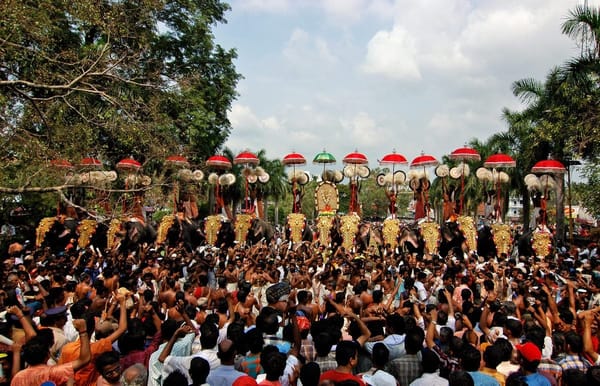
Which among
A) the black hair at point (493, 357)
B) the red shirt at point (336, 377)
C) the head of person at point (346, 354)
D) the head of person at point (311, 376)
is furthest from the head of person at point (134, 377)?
the black hair at point (493, 357)

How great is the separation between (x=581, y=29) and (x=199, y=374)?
12.9m

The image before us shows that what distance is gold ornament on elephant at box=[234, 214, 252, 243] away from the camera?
16000 millimetres

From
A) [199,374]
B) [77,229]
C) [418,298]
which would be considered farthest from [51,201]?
[199,374]

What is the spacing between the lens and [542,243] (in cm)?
1395

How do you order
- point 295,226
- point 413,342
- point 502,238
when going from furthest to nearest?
point 295,226, point 502,238, point 413,342

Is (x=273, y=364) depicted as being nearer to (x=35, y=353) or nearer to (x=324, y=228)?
(x=35, y=353)

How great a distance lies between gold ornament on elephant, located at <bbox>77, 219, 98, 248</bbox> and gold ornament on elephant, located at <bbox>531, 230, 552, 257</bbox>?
1348 centimetres

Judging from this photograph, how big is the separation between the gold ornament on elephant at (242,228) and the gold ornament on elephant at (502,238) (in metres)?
7.84

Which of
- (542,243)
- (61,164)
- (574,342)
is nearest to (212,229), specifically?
(61,164)

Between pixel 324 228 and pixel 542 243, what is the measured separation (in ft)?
21.0

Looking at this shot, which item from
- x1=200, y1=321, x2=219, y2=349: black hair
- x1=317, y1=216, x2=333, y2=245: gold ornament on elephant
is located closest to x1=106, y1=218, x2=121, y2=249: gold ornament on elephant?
x1=317, y1=216, x2=333, y2=245: gold ornament on elephant

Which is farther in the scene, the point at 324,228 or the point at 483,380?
the point at 324,228

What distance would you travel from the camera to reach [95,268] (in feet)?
32.3

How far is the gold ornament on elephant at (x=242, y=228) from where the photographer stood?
16.0 meters
